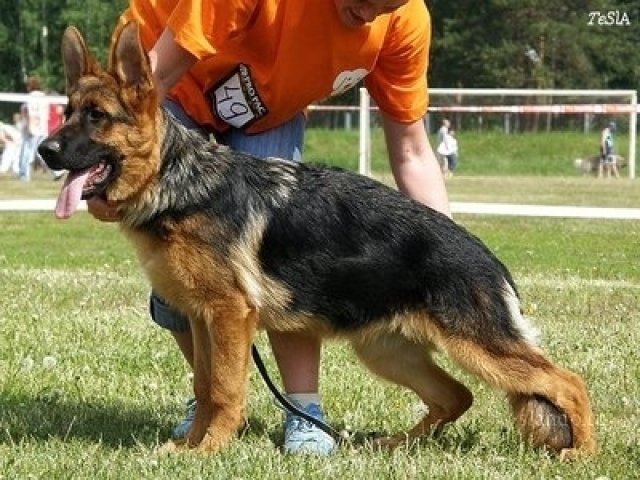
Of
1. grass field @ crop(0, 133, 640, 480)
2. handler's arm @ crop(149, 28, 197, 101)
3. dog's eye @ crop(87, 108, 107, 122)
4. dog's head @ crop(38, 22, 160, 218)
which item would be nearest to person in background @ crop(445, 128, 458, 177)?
grass field @ crop(0, 133, 640, 480)

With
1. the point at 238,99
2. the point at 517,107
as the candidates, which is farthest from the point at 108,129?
the point at 517,107

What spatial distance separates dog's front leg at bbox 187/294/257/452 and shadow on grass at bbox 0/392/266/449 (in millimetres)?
342

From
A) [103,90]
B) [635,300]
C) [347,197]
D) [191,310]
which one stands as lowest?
[635,300]

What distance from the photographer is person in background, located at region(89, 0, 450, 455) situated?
15.5 ft

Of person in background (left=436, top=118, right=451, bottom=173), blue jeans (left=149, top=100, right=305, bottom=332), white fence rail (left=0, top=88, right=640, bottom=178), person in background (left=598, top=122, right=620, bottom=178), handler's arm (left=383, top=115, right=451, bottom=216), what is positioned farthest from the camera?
person in background (left=598, top=122, right=620, bottom=178)

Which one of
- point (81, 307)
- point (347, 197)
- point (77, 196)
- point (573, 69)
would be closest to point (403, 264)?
point (347, 197)

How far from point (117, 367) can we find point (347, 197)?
2267 millimetres

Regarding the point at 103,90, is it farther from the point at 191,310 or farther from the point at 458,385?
the point at 458,385

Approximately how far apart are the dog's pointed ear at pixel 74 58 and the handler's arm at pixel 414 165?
1501 mm

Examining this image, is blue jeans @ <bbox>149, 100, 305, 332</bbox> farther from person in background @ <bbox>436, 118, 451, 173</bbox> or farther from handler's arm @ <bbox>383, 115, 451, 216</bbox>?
person in background @ <bbox>436, 118, 451, 173</bbox>

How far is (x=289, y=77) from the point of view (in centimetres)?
503

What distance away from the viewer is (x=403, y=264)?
→ 4762 millimetres

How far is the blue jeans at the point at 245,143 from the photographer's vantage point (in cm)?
533

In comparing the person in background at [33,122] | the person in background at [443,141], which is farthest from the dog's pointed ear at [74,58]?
the person in background at [443,141]
